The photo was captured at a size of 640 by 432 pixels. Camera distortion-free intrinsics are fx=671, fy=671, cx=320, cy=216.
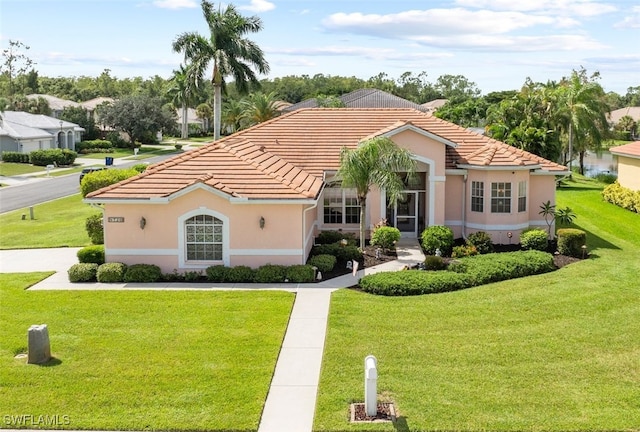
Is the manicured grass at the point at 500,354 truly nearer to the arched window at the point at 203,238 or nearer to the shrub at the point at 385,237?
the arched window at the point at 203,238

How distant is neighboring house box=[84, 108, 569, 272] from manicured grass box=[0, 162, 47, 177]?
3513 centimetres

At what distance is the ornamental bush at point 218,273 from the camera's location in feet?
67.4

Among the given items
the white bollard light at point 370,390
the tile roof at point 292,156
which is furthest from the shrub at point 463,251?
the white bollard light at point 370,390

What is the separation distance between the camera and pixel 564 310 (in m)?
17.3

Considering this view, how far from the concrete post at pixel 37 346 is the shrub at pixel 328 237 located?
12923 mm

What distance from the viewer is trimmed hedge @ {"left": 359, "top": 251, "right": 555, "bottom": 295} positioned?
19.1 m

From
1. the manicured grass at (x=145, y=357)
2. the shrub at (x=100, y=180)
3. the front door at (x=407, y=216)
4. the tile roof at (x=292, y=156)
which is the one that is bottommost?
the manicured grass at (x=145, y=357)

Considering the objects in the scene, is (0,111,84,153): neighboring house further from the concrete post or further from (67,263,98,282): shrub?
the concrete post

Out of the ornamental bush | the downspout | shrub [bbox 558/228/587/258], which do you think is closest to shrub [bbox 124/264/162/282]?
the ornamental bush

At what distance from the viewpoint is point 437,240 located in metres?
23.9

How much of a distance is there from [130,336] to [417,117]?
58.2ft

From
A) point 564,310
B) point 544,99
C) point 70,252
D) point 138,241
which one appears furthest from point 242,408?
point 544,99

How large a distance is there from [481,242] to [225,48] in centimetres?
2030

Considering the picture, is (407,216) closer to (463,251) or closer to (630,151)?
(463,251)
